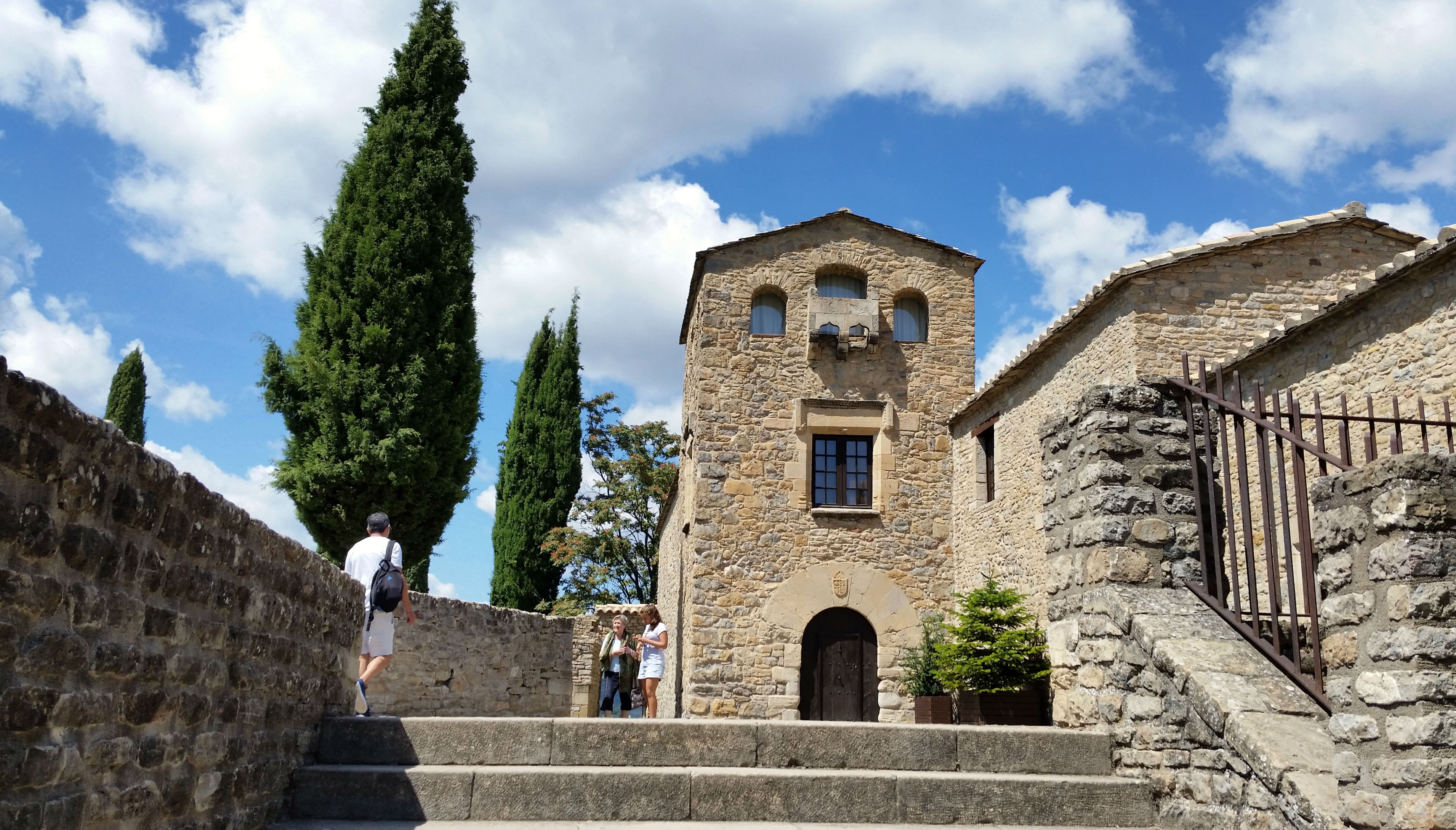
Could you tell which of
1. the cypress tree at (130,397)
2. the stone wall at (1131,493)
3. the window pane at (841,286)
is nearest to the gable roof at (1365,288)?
the stone wall at (1131,493)

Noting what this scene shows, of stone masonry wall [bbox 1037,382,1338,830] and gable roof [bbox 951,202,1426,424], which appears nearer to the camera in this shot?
stone masonry wall [bbox 1037,382,1338,830]

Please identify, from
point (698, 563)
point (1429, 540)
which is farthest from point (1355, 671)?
point (698, 563)

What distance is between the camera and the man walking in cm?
637

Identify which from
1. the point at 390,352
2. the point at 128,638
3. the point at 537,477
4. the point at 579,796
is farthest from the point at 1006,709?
the point at 537,477

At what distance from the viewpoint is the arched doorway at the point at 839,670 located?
49.4 feet

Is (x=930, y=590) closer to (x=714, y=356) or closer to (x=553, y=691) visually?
(x=714, y=356)

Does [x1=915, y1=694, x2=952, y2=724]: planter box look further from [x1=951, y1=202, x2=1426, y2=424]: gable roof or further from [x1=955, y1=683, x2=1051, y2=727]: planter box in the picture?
[x1=951, y1=202, x2=1426, y2=424]: gable roof

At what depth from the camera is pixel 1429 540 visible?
11.9 ft

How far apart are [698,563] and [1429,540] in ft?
39.5

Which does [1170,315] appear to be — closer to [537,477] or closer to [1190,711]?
[1190,711]

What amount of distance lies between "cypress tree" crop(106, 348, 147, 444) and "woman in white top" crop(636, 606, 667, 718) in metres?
21.9

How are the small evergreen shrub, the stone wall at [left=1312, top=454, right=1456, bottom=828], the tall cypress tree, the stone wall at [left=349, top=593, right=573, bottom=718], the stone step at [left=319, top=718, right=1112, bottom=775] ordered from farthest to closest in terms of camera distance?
the tall cypress tree
the stone wall at [left=349, top=593, right=573, bottom=718]
the small evergreen shrub
the stone step at [left=319, top=718, right=1112, bottom=775]
the stone wall at [left=1312, top=454, right=1456, bottom=828]

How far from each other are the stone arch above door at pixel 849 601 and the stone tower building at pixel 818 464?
0.02 metres

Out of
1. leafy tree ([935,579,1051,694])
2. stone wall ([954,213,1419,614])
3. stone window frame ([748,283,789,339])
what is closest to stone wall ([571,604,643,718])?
stone window frame ([748,283,789,339])
